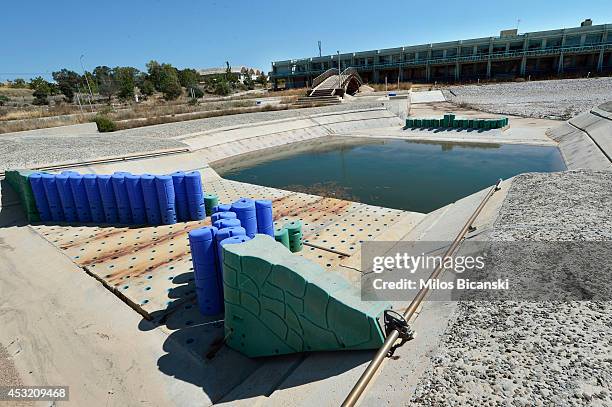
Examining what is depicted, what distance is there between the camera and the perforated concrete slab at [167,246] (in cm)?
744

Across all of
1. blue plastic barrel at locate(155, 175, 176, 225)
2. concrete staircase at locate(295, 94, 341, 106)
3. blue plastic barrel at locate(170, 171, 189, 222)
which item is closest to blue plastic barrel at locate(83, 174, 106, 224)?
blue plastic barrel at locate(155, 175, 176, 225)

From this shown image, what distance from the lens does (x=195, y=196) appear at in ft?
36.7

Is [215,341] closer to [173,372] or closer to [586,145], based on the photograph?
[173,372]

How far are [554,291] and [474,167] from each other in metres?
15.6

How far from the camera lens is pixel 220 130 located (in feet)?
89.7

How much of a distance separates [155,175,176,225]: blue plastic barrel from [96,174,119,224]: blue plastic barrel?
1.73 metres

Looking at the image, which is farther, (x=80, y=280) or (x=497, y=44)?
(x=497, y=44)

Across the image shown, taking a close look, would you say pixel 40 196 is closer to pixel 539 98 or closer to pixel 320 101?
pixel 320 101

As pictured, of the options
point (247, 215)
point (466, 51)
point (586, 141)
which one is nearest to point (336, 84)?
point (466, 51)

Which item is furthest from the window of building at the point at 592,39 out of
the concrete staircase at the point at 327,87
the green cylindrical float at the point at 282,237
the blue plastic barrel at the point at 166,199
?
the blue plastic barrel at the point at 166,199

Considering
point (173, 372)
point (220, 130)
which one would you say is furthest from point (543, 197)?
point (220, 130)

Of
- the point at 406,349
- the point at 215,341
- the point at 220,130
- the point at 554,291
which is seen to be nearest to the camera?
the point at 406,349

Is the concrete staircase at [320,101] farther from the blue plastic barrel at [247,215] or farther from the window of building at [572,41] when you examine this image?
the window of building at [572,41]

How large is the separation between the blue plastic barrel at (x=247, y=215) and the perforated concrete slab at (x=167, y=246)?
156cm
